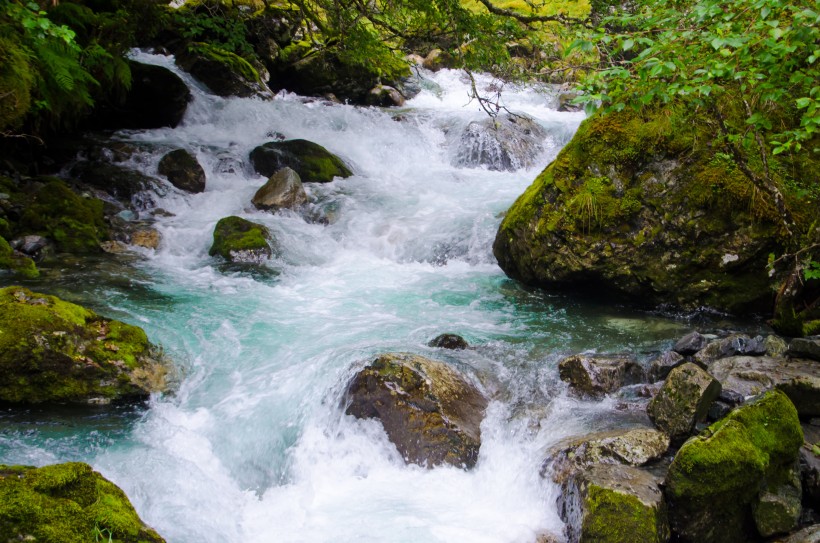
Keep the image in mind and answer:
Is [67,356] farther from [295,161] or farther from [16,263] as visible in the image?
[295,161]

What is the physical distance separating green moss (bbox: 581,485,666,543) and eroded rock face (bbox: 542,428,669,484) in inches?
20.1

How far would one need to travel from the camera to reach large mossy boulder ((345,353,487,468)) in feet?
16.5

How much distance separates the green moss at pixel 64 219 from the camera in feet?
30.0

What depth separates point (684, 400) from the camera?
15.5 feet

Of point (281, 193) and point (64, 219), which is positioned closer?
point (64, 219)

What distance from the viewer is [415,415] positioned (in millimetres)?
5215

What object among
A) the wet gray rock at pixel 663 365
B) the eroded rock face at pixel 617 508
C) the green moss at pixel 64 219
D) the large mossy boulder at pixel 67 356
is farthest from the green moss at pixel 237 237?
the eroded rock face at pixel 617 508

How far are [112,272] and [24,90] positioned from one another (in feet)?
9.35

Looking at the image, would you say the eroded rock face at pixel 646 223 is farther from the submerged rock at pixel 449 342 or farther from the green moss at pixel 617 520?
the green moss at pixel 617 520

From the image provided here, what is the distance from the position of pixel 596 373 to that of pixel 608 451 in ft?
4.43

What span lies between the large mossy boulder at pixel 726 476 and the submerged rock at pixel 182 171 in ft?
38.4

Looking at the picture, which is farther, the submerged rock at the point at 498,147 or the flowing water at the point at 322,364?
the submerged rock at the point at 498,147

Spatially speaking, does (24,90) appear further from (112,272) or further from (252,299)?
(252,299)

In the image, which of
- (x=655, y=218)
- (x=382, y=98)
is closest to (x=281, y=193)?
(x=655, y=218)
